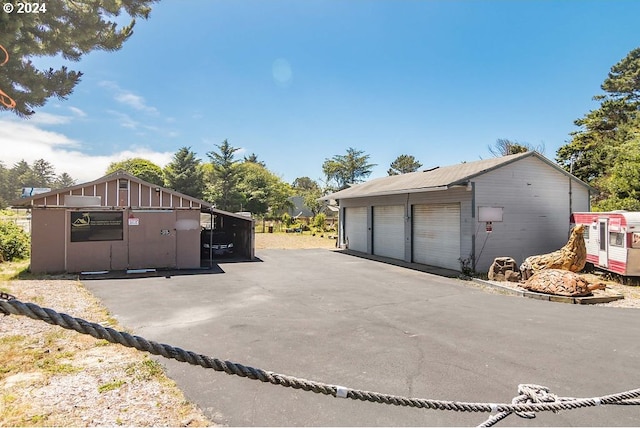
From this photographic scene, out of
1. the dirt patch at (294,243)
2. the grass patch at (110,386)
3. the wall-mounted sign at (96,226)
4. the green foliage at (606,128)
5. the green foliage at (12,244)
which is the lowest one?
the grass patch at (110,386)

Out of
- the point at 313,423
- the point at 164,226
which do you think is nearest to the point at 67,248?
the point at 164,226

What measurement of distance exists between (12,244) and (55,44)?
11263 millimetres

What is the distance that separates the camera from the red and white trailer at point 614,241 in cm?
989

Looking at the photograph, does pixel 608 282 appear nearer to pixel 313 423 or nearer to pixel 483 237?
pixel 483 237

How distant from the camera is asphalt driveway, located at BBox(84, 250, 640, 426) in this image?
355cm

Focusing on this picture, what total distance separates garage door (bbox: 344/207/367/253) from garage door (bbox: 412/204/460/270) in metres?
4.13

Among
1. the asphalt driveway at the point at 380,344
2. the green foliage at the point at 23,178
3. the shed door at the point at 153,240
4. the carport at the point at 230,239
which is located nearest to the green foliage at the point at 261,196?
the carport at the point at 230,239

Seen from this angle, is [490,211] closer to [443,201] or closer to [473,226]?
→ [473,226]

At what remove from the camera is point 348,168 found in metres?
53.7

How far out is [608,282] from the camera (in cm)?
1060

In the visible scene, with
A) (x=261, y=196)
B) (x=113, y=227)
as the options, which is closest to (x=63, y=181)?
(x=261, y=196)

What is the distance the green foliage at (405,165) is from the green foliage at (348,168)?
361 inches

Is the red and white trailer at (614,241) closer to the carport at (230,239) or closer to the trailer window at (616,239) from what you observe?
the trailer window at (616,239)

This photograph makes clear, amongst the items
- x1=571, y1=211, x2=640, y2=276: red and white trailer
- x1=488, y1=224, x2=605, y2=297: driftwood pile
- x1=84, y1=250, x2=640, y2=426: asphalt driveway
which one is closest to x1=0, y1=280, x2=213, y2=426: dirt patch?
x1=84, y1=250, x2=640, y2=426: asphalt driveway
